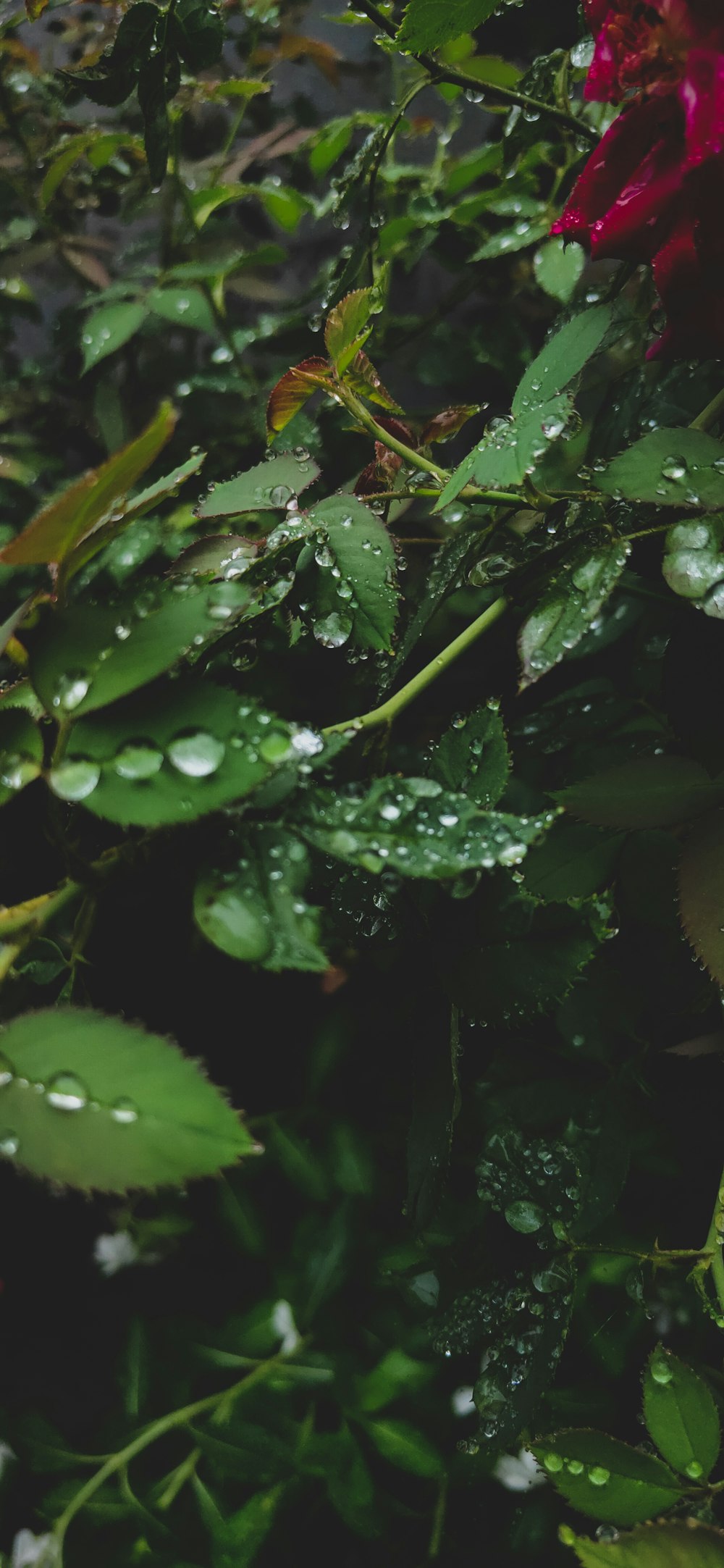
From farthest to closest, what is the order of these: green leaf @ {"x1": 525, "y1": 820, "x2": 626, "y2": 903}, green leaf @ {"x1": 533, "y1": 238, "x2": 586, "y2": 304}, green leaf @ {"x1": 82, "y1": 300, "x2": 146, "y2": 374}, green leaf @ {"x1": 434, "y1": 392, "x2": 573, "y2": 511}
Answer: green leaf @ {"x1": 82, "y1": 300, "x2": 146, "y2": 374}
green leaf @ {"x1": 533, "y1": 238, "x2": 586, "y2": 304}
green leaf @ {"x1": 525, "y1": 820, "x2": 626, "y2": 903}
green leaf @ {"x1": 434, "y1": 392, "x2": 573, "y2": 511}

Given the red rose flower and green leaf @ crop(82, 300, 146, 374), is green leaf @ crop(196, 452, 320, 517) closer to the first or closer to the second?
the red rose flower

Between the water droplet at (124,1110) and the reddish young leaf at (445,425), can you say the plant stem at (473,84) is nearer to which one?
the reddish young leaf at (445,425)

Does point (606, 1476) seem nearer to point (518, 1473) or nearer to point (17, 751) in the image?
point (518, 1473)

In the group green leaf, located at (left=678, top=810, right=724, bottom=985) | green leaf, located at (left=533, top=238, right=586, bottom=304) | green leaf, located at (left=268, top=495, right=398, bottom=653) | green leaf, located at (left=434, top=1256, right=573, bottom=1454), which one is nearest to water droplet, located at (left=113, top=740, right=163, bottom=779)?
green leaf, located at (left=268, top=495, right=398, bottom=653)

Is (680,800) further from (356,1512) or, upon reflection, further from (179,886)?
(356,1512)

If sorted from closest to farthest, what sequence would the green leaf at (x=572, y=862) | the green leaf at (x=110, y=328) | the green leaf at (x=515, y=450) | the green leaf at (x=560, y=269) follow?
1. the green leaf at (x=515, y=450)
2. the green leaf at (x=572, y=862)
3. the green leaf at (x=560, y=269)
4. the green leaf at (x=110, y=328)

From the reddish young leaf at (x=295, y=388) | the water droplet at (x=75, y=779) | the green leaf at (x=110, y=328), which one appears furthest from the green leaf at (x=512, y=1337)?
the green leaf at (x=110, y=328)

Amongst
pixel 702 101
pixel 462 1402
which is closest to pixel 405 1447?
pixel 462 1402
